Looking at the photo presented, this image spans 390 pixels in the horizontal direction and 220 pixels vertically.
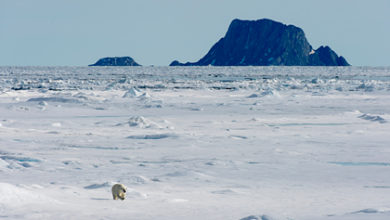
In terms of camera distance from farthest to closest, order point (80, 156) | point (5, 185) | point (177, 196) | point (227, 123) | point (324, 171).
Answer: point (227, 123) → point (80, 156) → point (324, 171) → point (177, 196) → point (5, 185)

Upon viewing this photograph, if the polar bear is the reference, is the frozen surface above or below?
below

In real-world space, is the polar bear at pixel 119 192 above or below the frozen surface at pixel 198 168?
above

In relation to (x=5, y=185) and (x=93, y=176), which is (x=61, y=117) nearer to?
(x=93, y=176)

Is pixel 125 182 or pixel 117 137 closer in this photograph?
pixel 125 182

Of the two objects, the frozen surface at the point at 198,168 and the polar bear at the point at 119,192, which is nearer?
the frozen surface at the point at 198,168

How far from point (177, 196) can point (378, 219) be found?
196cm

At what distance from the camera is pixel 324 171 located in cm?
668

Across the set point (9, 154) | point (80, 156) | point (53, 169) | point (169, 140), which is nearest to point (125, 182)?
point (53, 169)

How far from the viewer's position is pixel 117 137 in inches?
386

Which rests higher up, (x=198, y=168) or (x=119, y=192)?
(x=119, y=192)

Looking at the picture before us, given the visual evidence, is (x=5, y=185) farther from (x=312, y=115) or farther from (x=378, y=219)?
(x=312, y=115)

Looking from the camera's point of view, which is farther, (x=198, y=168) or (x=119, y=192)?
(x=198, y=168)

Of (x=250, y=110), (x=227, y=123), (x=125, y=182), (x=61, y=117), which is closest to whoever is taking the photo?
(x=125, y=182)

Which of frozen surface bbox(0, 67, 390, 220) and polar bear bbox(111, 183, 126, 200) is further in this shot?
polar bear bbox(111, 183, 126, 200)
